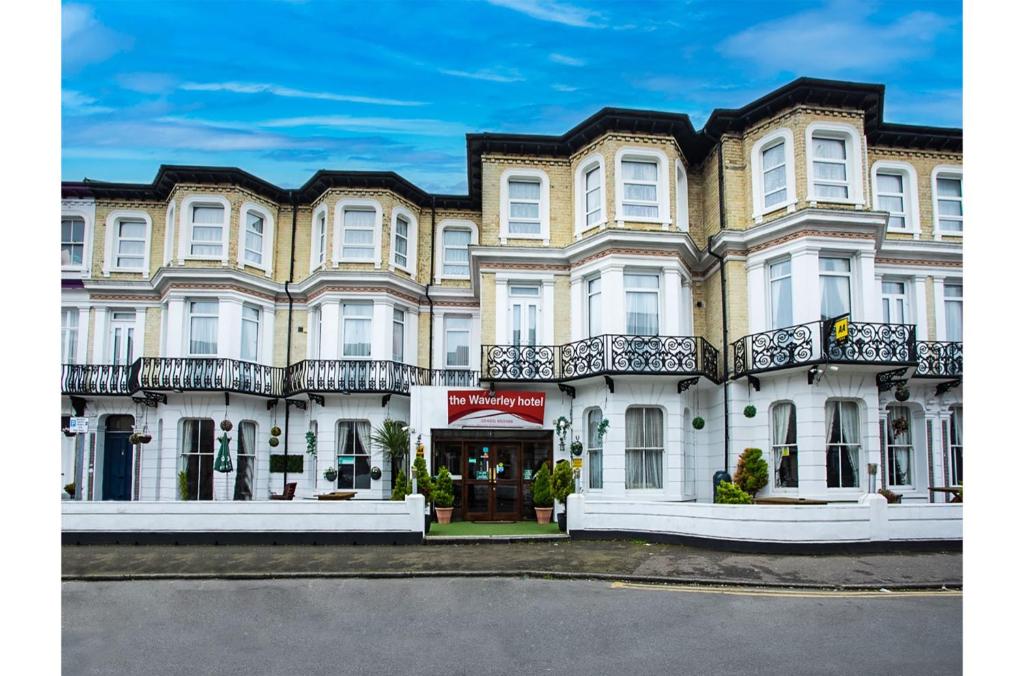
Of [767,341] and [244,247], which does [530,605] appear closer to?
[767,341]

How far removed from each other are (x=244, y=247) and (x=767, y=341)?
14185 mm

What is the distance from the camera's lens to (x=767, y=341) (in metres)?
16.7

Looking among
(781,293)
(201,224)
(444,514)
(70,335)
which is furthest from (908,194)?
(70,335)

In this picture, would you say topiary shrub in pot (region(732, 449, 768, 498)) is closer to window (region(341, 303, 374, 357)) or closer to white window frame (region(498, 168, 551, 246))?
white window frame (region(498, 168, 551, 246))

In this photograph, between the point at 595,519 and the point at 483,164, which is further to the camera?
the point at 483,164

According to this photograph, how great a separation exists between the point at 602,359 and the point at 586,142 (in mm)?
5854

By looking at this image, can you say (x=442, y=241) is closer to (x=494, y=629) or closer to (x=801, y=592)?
(x=801, y=592)

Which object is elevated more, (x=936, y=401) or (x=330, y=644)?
(x=936, y=401)

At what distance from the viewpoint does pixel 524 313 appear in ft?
63.1

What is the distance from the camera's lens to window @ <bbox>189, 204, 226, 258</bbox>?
20656 mm

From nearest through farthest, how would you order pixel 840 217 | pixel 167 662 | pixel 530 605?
1. pixel 167 662
2. pixel 530 605
3. pixel 840 217

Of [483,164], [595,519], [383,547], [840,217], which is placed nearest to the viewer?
[383,547]
